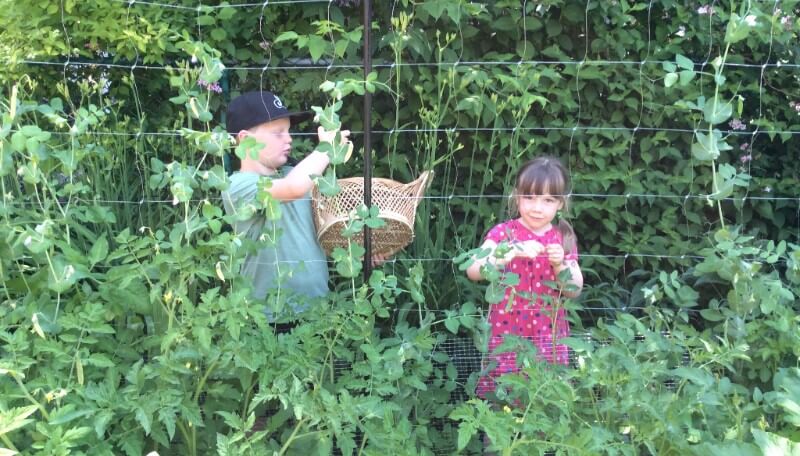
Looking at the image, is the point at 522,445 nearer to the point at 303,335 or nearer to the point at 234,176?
the point at 303,335

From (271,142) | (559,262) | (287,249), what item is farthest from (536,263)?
(271,142)

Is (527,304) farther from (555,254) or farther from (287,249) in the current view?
(287,249)

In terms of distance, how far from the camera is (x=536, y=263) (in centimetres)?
250

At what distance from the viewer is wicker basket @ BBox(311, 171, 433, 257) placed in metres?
2.54

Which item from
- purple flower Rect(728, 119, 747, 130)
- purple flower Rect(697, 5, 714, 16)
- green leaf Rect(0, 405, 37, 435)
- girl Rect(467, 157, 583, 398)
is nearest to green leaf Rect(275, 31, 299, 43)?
girl Rect(467, 157, 583, 398)

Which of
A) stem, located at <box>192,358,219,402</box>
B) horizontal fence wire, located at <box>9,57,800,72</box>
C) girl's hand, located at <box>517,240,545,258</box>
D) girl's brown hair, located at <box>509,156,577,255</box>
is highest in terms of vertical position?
horizontal fence wire, located at <box>9,57,800,72</box>

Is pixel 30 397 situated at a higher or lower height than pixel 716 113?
lower

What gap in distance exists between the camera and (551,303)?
2.23 metres

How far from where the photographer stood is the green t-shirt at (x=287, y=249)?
2328mm

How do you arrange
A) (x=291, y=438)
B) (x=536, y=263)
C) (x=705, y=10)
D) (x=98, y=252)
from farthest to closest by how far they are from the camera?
(x=705, y=10), (x=536, y=263), (x=98, y=252), (x=291, y=438)

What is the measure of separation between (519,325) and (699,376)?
69 centimetres

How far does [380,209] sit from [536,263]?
1.72 feet

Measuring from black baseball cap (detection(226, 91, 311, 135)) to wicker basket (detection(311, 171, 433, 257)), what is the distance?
28 centimetres

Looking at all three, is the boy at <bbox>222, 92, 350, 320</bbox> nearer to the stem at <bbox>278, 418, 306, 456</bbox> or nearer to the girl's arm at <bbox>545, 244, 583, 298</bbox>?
the stem at <bbox>278, 418, 306, 456</bbox>
